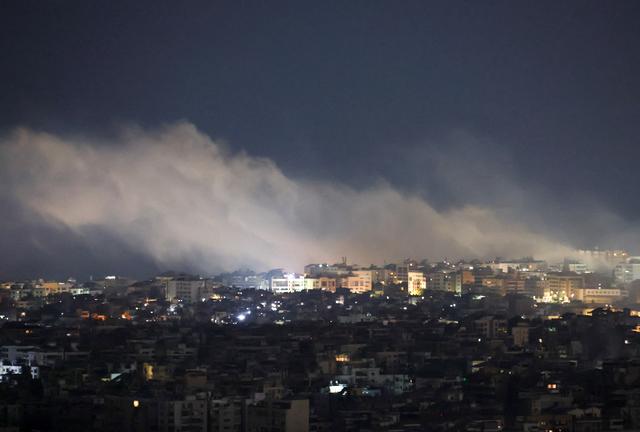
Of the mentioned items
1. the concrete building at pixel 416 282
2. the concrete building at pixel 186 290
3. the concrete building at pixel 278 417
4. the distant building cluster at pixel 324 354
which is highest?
the concrete building at pixel 416 282

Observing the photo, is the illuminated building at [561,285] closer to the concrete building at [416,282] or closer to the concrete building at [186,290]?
the concrete building at [416,282]

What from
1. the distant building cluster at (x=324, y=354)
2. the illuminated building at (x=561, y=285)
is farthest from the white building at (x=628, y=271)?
the illuminated building at (x=561, y=285)

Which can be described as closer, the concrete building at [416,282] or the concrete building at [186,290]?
the concrete building at [186,290]

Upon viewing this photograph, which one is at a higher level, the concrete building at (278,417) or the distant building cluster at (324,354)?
the distant building cluster at (324,354)

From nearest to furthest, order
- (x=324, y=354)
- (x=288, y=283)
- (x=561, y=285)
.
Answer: (x=324, y=354) < (x=561, y=285) < (x=288, y=283)

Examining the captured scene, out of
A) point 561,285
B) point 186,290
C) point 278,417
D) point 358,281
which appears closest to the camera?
point 278,417

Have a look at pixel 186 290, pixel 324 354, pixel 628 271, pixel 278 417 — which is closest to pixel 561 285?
pixel 628 271

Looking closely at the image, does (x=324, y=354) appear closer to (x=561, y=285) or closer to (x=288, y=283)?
(x=561, y=285)

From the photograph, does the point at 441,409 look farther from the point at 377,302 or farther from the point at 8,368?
the point at 377,302

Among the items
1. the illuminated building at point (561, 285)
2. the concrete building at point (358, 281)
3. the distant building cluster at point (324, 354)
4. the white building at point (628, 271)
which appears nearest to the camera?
the distant building cluster at point (324, 354)

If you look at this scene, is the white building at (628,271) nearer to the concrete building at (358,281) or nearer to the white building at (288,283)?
the concrete building at (358,281)

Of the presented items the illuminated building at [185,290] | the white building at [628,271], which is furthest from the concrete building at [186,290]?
the white building at [628,271]

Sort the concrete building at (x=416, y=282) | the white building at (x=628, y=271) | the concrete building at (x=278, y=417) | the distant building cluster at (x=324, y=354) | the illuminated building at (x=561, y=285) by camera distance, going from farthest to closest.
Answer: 1. the white building at (x=628, y=271)
2. the concrete building at (x=416, y=282)
3. the illuminated building at (x=561, y=285)
4. the distant building cluster at (x=324, y=354)
5. the concrete building at (x=278, y=417)
